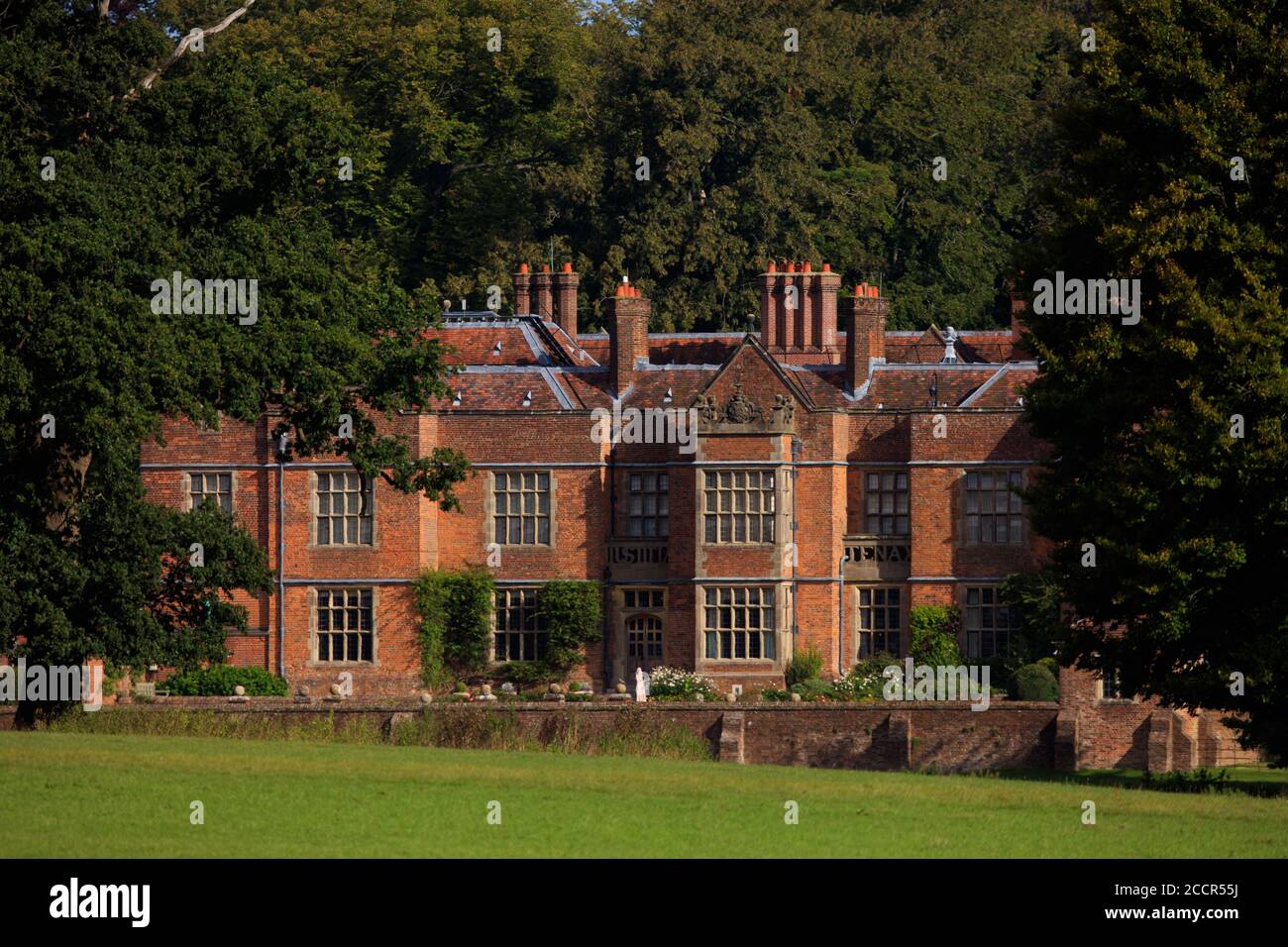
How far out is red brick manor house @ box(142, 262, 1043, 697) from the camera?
46.1 m

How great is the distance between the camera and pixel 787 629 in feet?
152

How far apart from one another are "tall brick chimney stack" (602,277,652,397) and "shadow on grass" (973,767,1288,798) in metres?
14.2

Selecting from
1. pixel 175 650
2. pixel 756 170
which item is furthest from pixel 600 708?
pixel 756 170

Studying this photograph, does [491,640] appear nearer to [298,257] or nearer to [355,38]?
[298,257]

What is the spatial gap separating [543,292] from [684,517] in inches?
384

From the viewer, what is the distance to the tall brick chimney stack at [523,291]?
5562 cm

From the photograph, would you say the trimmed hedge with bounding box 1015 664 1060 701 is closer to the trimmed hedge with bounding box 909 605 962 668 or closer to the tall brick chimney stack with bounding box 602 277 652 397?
the trimmed hedge with bounding box 909 605 962 668

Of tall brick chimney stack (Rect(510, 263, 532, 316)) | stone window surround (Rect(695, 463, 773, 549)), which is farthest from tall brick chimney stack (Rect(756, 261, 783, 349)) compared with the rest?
stone window surround (Rect(695, 463, 773, 549))

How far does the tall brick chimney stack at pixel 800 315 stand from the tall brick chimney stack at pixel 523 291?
203 inches

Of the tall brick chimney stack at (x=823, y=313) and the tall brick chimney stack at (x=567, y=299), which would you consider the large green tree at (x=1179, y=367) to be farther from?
the tall brick chimney stack at (x=567, y=299)

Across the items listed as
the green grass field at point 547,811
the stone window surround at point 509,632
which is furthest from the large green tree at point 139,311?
the stone window surround at point 509,632

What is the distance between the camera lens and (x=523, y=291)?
56094 mm

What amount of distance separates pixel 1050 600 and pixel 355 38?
3140 cm
